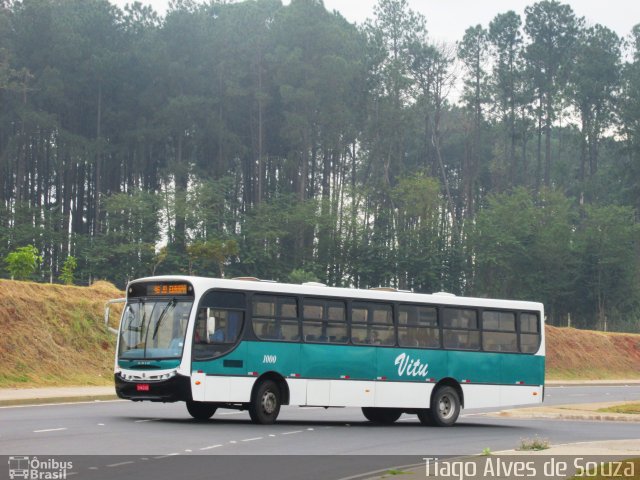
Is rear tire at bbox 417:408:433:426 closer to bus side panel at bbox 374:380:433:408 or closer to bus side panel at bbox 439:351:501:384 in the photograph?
bus side panel at bbox 374:380:433:408

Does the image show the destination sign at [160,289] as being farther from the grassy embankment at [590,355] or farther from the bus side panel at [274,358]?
the grassy embankment at [590,355]

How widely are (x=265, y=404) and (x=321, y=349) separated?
6.34 ft

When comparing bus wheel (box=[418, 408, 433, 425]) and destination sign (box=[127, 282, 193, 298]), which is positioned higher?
destination sign (box=[127, 282, 193, 298])

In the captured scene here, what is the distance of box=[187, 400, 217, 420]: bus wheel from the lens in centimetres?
2577

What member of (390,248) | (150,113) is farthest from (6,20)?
(390,248)

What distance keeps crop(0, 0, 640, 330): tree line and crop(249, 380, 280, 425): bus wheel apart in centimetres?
5432

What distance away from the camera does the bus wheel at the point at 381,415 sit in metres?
28.6

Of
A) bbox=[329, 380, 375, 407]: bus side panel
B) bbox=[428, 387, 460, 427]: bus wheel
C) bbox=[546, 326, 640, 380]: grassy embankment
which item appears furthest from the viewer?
bbox=[546, 326, 640, 380]: grassy embankment

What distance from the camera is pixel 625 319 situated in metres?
89.1

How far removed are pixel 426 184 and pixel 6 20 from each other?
1366 inches

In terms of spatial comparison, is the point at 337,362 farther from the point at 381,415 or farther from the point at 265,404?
the point at 381,415

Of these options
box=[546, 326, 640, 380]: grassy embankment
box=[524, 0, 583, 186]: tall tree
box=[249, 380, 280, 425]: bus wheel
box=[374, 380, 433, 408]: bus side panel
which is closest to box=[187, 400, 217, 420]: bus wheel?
box=[249, 380, 280, 425]: bus wheel

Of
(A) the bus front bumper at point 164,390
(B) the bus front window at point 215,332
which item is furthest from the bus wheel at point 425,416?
(A) the bus front bumper at point 164,390

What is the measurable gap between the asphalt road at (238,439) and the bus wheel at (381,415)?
20cm
